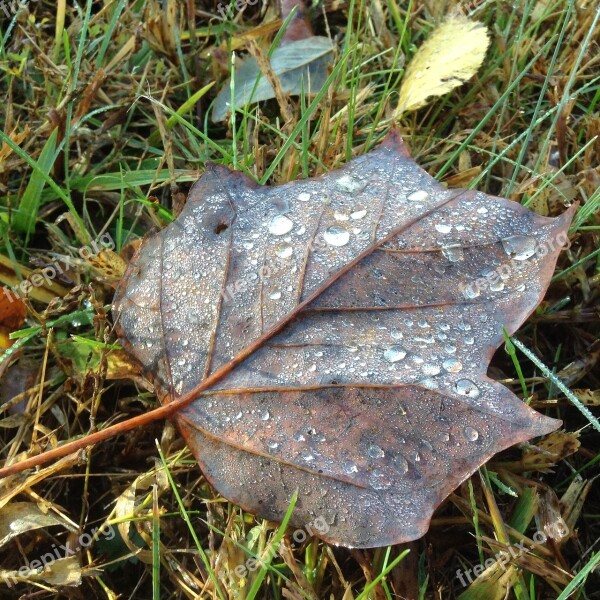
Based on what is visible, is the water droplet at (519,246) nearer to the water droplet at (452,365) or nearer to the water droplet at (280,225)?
the water droplet at (452,365)

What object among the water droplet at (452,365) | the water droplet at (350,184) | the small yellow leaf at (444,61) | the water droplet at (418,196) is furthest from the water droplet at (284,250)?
the small yellow leaf at (444,61)

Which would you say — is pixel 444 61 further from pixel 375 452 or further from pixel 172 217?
pixel 375 452

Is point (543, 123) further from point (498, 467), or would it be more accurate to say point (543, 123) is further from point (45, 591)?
point (45, 591)

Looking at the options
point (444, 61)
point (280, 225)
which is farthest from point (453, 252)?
point (444, 61)

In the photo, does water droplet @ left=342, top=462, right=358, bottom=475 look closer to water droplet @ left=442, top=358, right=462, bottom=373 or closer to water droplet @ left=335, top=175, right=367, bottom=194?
water droplet @ left=442, top=358, right=462, bottom=373

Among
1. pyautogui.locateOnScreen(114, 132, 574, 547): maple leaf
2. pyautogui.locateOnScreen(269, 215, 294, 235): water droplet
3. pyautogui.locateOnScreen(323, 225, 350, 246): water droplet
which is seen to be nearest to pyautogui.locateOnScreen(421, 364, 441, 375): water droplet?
pyautogui.locateOnScreen(114, 132, 574, 547): maple leaf

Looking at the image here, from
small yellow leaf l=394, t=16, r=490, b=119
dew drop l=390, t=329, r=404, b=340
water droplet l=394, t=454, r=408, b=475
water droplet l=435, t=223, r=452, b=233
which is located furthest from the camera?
small yellow leaf l=394, t=16, r=490, b=119
